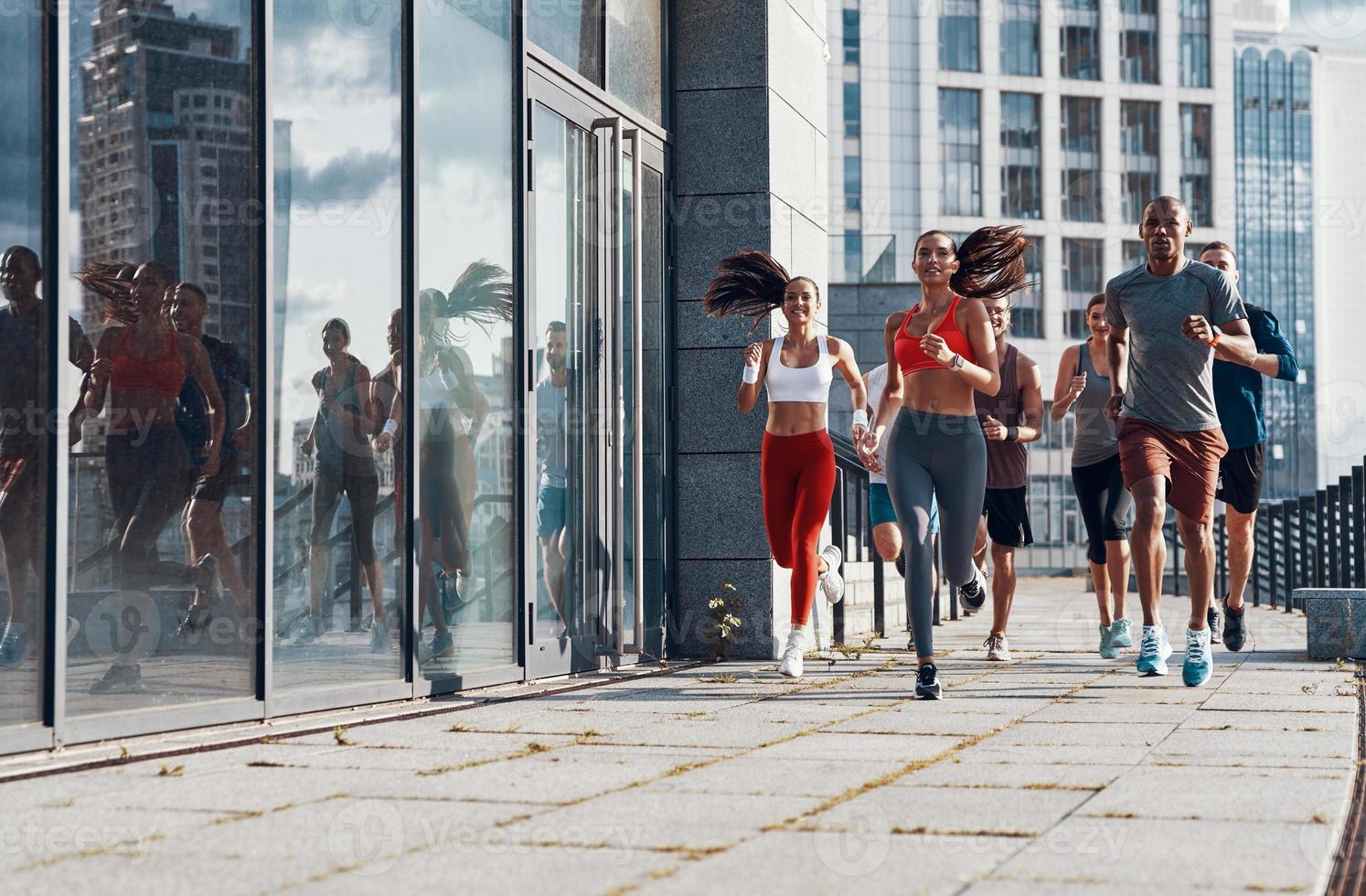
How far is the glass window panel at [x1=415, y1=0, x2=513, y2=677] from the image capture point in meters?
6.75

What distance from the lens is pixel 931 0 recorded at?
63.1 m

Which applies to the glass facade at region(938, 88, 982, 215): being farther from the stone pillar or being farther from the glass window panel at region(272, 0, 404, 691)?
the glass window panel at region(272, 0, 404, 691)

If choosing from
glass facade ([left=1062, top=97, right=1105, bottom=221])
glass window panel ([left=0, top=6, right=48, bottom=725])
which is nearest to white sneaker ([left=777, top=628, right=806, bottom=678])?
glass window panel ([left=0, top=6, right=48, bottom=725])

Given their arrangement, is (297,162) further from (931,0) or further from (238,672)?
(931,0)

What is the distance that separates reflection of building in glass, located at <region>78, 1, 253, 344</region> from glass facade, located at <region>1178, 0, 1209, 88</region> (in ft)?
211

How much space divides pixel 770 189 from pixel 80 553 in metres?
5.20

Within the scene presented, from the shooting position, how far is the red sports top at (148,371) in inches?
201

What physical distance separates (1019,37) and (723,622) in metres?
59.5

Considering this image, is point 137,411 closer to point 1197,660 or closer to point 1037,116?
point 1197,660

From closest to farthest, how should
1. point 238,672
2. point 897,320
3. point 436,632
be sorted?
1. point 238,672
2. point 436,632
3. point 897,320

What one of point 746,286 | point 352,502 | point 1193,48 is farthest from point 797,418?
point 1193,48

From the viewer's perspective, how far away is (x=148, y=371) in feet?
17.1

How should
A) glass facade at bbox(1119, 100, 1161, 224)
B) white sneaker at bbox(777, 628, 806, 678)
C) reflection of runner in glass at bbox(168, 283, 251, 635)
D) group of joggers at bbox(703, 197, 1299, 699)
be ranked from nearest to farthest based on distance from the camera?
1. reflection of runner in glass at bbox(168, 283, 251, 635)
2. group of joggers at bbox(703, 197, 1299, 699)
3. white sneaker at bbox(777, 628, 806, 678)
4. glass facade at bbox(1119, 100, 1161, 224)

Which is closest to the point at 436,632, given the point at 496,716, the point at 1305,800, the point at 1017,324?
the point at 496,716
